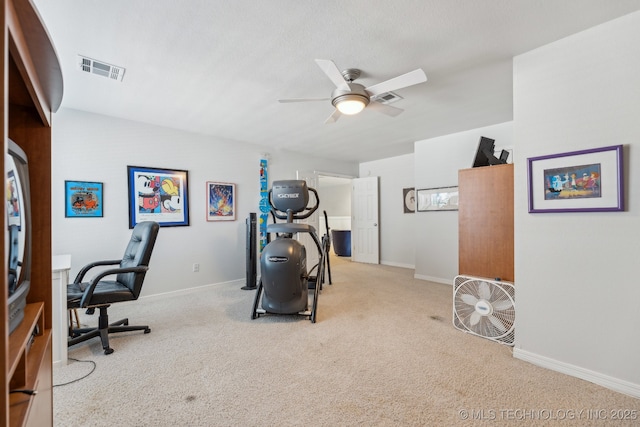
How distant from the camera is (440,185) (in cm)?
480

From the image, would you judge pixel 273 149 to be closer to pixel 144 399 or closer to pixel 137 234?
pixel 137 234

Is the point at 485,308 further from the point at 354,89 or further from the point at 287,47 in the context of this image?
the point at 287,47

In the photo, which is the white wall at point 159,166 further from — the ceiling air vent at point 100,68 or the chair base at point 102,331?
the ceiling air vent at point 100,68

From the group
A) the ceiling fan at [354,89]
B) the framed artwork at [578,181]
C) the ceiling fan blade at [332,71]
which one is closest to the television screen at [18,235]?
the ceiling fan blade at [332,71]

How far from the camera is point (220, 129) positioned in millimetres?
4203

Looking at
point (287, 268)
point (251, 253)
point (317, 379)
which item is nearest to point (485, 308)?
point (317, 379)

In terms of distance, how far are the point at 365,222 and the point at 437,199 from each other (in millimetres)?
2143

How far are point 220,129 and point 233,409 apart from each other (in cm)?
359

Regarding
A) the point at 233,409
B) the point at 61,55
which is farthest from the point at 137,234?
the point at 233,409

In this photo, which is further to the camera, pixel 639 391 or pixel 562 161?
pixel 562 161

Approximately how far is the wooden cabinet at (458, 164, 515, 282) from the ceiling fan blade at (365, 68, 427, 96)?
120 centimetres

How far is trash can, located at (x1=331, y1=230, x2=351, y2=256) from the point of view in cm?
758

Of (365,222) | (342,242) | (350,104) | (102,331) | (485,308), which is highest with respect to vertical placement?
(350,104)

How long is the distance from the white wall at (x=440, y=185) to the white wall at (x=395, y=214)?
0.87 meters
